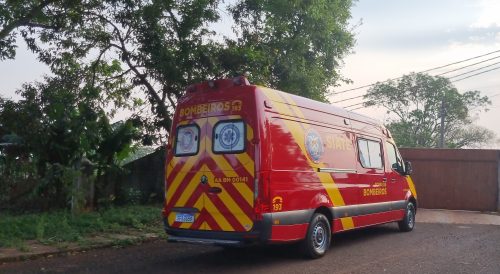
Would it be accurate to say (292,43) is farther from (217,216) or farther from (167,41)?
(217,216)

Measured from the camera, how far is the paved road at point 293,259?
23.6 feet

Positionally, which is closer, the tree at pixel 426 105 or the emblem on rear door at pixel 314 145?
the emblem on rear door at pixel 314 145

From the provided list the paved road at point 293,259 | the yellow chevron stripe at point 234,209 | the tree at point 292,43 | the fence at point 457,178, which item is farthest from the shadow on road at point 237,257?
the fence at point 457,178

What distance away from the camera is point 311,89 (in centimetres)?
1602

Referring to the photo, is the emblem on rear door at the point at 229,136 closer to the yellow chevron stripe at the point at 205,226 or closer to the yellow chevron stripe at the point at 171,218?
the yellow chevron stripe at the point at 205,226

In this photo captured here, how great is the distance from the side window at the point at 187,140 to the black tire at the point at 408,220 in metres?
5.86

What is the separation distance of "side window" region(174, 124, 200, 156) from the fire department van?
0.02m

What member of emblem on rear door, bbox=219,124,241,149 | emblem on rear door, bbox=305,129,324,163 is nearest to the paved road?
emblem on rear door, bbox=305,129,324,163

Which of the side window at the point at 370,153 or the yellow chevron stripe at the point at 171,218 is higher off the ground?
the side window at the point at 370,153

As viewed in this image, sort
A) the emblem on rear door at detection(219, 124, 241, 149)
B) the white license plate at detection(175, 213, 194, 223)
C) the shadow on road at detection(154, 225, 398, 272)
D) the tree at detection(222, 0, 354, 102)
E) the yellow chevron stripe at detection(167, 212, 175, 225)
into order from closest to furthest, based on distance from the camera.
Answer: the emblem on rear door at detection(219, 124, 241, 149)
the white license plate at detection(175, 213, 194, 223)
the shadow on road at detection(154, 225, 398, 272)
the yellow chevron stripe at detection(167, 212, 175, 225)
the tree at detection(222, 0, 354, 102)

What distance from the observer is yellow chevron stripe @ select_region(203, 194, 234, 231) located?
714cm

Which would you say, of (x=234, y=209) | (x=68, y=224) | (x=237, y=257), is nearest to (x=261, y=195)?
(x=234, y=209)

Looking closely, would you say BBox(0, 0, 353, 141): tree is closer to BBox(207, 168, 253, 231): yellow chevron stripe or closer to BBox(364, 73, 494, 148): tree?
BBox(207, 168, 253, 231): yellow chevron stripe

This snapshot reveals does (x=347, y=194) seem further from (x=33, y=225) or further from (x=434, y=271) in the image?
(x=33, y=225)
